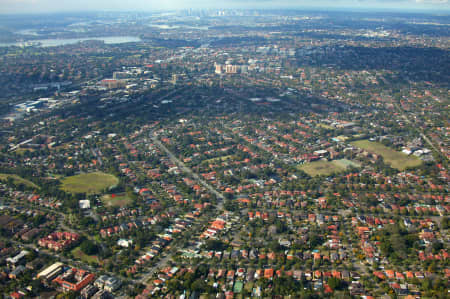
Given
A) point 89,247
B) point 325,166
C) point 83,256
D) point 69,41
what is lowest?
point 83,256

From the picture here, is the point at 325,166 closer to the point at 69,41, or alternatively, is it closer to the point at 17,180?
the point at 17,180

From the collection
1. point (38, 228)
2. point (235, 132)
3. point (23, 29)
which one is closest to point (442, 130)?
point (235, 132)

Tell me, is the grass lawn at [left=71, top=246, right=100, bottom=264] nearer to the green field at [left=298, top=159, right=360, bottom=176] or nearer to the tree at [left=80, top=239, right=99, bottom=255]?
the tree at [left=80, top=239, right=99, bottom=255]

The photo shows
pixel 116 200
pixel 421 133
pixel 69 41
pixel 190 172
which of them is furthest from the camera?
pixel 69 41

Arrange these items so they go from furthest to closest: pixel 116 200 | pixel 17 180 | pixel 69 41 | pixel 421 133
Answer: pixel 69 41
pixel 421 133
pixel 17 180
pixel 116 200

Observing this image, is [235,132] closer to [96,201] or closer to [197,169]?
[197,169]

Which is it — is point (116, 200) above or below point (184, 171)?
below

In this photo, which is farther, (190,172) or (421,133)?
(421,133)

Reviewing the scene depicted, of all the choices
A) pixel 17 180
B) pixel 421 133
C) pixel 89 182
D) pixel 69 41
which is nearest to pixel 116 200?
pixel 89 182

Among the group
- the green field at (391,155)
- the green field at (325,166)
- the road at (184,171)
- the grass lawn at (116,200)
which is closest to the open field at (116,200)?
the grass lawn at (116,200)
